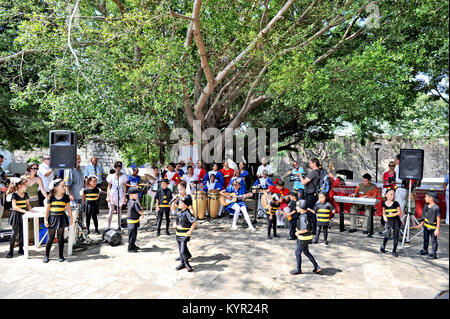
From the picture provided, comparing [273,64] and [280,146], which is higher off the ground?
[273,64]

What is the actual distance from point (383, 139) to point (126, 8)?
20809 mm

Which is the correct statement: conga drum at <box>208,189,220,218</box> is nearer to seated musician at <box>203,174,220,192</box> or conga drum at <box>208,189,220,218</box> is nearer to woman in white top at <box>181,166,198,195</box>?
seated musician at <box>203,174,220,192</box>

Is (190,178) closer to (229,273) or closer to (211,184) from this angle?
(211,184)

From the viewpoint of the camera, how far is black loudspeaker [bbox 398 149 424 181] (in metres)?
6.82

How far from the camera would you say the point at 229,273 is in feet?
17.9

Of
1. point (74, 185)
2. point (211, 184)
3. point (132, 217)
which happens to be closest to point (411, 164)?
point (211, 184)

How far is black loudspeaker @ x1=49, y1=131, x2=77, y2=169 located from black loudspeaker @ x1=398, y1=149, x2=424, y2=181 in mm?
7158

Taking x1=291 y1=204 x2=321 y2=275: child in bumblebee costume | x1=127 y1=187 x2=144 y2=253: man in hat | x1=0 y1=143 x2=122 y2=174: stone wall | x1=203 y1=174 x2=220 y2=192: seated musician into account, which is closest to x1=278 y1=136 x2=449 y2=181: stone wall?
x1=0 y1=143 x2=122 y2=174: stone wall

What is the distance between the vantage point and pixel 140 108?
11.2 m

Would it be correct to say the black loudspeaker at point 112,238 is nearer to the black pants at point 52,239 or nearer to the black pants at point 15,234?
the black pants at point 52,239

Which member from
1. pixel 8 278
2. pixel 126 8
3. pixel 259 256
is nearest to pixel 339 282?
pixel 259 256

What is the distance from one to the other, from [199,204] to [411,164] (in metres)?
5.92
